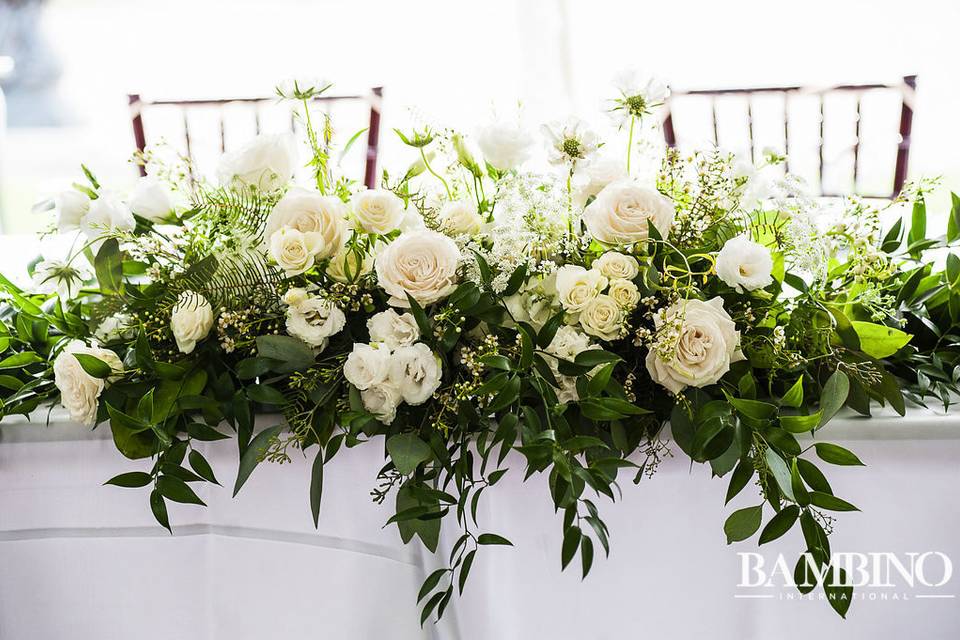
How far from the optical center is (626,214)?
71 centimetres

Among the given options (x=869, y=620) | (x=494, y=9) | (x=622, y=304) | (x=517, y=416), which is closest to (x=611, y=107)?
(x=622, y=304)

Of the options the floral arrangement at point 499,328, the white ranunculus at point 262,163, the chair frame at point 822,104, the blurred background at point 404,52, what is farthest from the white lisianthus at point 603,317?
the blurred background at point 404,52

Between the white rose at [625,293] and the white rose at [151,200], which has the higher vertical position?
the white rose at [151,200]

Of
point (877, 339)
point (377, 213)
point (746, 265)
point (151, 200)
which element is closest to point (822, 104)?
point (877, 339)

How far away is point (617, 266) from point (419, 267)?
193 mm

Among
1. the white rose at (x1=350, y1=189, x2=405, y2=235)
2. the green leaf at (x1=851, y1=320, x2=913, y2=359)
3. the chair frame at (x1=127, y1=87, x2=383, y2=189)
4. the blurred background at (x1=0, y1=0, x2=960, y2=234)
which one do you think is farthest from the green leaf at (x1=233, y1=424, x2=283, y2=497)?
the blurred background at (x1=0, y1=0, x2=960, y2=234)

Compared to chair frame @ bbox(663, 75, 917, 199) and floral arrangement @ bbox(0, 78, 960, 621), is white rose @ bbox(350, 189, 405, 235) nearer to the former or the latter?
floral arrangement @ bbox(0, 78, 960, 621)

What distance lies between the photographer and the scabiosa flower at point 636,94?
2.48ft

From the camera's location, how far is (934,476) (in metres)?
0.73

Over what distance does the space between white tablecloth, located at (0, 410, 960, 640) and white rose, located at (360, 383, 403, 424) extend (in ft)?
0.30

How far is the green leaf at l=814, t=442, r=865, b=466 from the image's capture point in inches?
25.1

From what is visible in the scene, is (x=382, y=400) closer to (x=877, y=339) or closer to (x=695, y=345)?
(x=695, y=345)

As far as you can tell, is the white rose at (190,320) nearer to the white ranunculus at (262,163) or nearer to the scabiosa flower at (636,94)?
the white ranunculus at (262,163)

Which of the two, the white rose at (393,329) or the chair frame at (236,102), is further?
the chair frame at (236,102)
